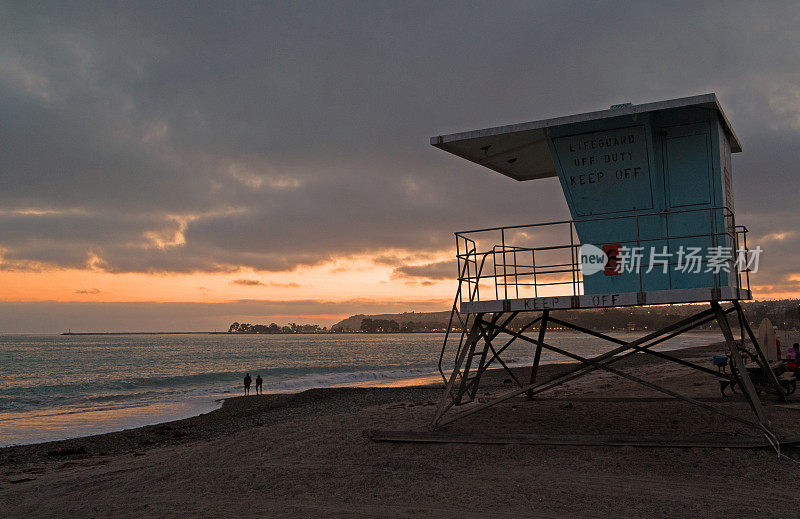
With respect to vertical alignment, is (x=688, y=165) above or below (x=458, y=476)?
above

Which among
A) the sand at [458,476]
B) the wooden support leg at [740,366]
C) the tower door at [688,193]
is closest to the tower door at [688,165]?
the tower door at [688,193]

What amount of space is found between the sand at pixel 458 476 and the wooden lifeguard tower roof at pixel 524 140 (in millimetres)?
5557

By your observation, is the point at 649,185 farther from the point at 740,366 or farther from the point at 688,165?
the point at 740,366

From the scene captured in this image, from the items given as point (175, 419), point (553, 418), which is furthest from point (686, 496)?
point (175, 419)

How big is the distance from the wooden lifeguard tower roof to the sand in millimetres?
5557

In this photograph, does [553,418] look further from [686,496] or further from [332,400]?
[332,400]

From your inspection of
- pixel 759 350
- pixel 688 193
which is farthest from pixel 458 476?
pixel 759 350

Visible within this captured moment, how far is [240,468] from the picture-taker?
1052 cm

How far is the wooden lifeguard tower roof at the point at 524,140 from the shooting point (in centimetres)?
956

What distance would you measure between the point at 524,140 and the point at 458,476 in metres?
6.40

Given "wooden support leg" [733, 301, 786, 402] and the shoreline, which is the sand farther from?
the shoreline

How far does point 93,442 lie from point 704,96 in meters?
20.7

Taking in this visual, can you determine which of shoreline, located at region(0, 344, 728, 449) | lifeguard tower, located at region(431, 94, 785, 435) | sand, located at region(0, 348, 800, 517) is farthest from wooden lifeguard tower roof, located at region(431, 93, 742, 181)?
shoreline, located at region(0, 344, 728, 449)

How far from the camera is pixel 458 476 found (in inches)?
349
